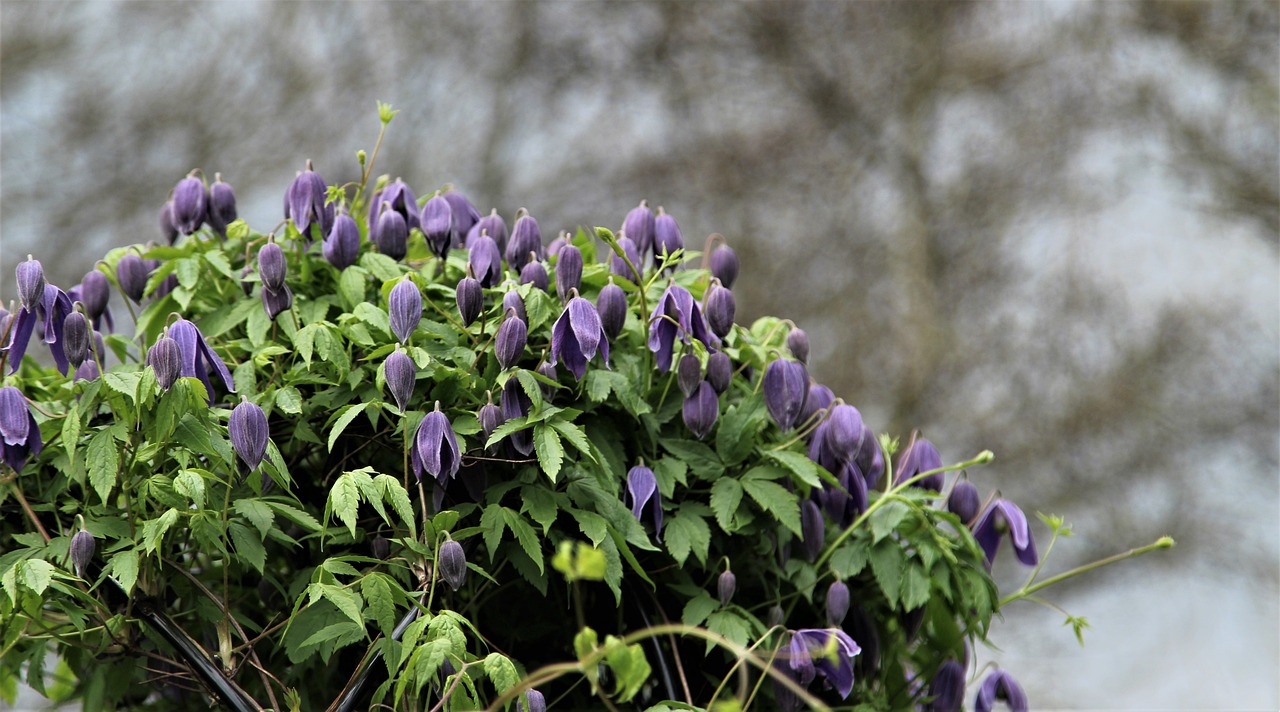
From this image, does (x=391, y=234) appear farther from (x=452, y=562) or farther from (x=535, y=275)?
(x=452, y=562)

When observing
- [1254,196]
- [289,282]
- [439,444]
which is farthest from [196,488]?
[1254,196]

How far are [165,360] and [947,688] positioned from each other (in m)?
0.85

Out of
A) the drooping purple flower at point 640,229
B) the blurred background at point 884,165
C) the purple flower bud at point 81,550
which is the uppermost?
the purple flower bud at point 81,550

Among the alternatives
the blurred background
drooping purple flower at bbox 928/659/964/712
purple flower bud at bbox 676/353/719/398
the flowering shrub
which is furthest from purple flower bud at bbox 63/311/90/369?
the blurred background

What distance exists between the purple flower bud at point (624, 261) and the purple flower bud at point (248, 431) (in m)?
0.36

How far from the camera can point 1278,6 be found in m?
5.20

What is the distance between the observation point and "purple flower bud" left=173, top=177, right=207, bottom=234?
1.11 m

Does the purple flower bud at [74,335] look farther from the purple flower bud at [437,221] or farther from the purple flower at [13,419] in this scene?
the purple flower bud at [437,221]

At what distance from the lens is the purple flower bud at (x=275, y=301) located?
3.35 feet

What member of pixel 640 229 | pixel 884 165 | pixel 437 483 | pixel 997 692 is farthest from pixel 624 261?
pixel 884 165

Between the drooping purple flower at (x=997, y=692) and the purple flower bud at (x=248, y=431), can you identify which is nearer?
the purple flower bud at (x=248, y=431)

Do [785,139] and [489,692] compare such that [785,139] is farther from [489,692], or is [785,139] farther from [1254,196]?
[489,692]

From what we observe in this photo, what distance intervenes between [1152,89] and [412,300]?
17.0 ft

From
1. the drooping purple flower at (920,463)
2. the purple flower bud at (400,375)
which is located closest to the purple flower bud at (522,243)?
the purple flower bud at (400,375)
